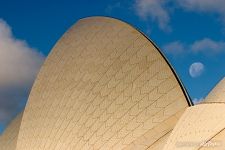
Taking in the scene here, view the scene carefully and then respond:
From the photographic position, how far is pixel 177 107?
16531mm

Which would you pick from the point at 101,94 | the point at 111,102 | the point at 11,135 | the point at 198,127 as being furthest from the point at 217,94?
the point at 11,135

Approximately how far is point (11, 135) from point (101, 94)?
7.55 meters

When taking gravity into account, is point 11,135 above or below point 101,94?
above

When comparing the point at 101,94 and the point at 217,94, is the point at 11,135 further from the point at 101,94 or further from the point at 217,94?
the point at 217,94

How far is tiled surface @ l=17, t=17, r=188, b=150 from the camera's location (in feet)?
56.9

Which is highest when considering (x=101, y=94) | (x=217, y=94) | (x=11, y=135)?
(x=11, y=135)

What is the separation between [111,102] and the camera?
19094mm

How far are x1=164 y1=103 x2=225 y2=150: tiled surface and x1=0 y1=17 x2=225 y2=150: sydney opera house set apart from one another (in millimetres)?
27

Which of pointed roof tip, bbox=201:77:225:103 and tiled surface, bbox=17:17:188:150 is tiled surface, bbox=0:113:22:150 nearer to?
tiled surface, bbox=17:17:188:150

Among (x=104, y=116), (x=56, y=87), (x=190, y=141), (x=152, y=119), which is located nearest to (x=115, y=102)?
(x=104, y=116)

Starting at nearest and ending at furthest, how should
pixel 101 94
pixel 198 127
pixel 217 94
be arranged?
1. pixel 198 127
2. pixel 217 94
3. pixel 101 94

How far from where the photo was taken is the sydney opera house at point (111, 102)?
14.3m

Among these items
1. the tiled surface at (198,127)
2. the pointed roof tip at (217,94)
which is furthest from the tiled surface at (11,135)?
the tiled surface at (198,127)

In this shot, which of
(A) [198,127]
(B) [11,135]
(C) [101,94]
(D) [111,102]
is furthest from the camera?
(B) [11,135]
